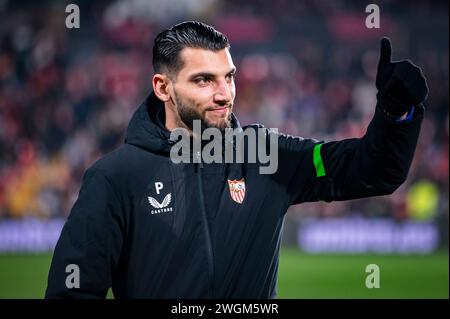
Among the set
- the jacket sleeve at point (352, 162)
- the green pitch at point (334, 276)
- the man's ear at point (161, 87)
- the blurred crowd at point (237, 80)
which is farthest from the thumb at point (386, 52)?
the blurred crowd at point (237, 80)

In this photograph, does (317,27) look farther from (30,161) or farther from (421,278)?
(421,278)

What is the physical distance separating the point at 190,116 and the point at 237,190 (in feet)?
1.13

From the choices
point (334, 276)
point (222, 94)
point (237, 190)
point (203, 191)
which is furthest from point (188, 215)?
point (334, 276)

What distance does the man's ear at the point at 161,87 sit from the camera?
3309mm

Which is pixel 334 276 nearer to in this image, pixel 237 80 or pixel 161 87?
pixel 237 80

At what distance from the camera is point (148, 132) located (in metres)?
3.16

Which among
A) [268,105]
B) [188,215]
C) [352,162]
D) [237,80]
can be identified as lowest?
[188,215]

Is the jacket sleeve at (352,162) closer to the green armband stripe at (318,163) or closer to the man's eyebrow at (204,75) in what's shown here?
the green armband stripe at (318,163)

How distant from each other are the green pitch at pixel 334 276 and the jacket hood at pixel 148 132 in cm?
651

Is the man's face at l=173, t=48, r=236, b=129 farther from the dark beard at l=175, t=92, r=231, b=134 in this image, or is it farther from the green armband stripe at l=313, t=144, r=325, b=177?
the green armband stripe at l=313, t=144, r=325, b=177

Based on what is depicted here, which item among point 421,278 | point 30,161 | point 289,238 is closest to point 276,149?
point 421,278

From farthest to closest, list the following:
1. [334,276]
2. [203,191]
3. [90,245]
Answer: [334,276], [203,191], [90,245]

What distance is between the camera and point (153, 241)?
3006mm
